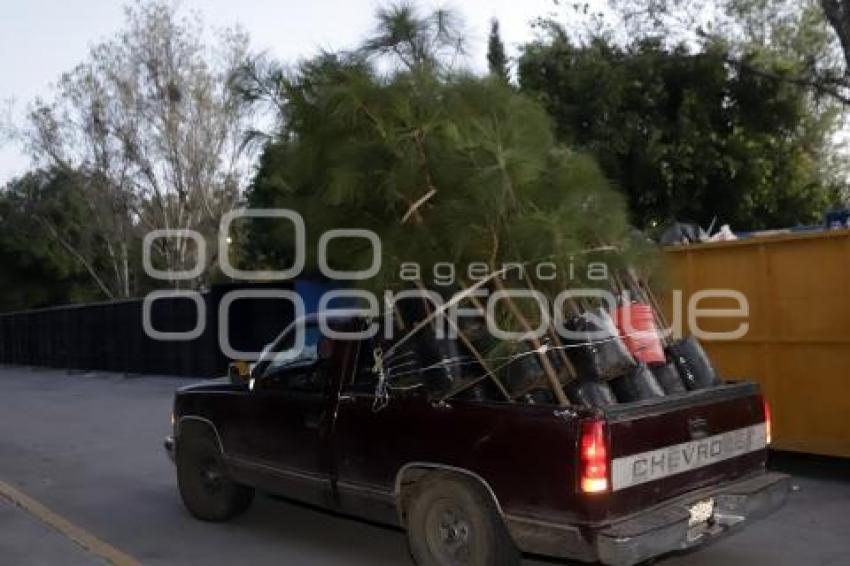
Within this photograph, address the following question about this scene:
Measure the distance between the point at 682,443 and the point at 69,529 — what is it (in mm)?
4759

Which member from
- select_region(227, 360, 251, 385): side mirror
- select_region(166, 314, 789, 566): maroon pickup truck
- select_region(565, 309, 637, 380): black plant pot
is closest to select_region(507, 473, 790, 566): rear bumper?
select_region(166, 314, 789, 566): maroon pickup truck

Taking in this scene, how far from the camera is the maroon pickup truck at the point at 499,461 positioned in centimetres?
487

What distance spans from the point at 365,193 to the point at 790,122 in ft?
53.9

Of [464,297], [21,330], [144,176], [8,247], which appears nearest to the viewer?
[464,297]

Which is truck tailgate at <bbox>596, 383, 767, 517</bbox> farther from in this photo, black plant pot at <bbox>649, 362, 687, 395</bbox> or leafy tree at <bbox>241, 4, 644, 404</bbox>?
leafy tree at <bbox>241, 4, 644, 404</bbox>

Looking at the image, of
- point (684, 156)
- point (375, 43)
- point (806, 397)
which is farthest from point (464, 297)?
point (684, 156)

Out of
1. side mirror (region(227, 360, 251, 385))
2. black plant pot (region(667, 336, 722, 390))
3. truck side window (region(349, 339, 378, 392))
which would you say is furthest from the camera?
side mirror (region(227, 360, 251, 385))

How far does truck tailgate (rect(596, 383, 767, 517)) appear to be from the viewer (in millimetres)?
4930

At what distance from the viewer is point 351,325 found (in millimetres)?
6367

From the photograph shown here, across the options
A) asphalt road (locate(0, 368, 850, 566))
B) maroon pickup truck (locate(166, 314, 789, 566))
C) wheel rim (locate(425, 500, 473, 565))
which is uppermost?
maroon pickup truck (locate(166, 314, 789, 566))

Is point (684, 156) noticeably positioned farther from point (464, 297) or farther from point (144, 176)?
point (144, 176)

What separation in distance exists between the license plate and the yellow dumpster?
102 inches

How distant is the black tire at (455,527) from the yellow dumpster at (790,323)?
297 centimetres

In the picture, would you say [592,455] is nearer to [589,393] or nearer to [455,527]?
[589,393]
